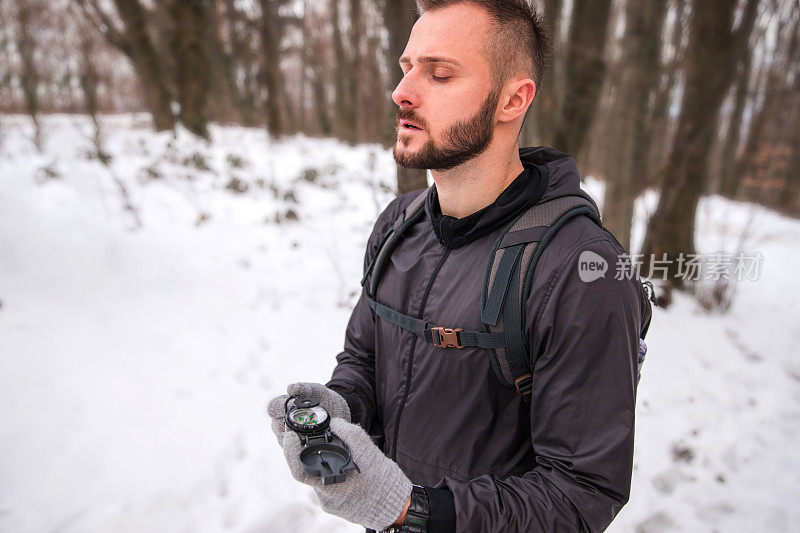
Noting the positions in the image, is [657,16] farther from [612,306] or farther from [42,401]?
[42,401]

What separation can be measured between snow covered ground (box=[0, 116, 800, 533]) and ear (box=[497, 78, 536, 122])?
92.2 inches

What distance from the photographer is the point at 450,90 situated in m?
1.33

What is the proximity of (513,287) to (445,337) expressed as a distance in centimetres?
26

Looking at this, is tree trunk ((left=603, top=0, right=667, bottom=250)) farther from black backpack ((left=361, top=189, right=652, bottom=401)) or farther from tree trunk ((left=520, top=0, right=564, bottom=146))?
black backpack ((left=361, top=189, right=652, bottom=401))

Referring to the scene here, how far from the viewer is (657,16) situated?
4.95 metres

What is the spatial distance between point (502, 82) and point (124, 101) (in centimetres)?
3256

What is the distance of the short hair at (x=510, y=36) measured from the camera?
1.34 meters

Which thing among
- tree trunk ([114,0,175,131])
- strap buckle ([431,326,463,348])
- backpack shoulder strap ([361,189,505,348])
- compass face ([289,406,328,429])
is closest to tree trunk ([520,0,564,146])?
backpack shoulder strap ([361,189,505,348])

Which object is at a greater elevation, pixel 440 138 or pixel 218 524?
pixel 440 138

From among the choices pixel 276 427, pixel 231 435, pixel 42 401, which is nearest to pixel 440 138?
pixel 276 427

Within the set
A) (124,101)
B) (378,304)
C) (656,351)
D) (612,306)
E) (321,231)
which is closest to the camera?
(612,306)

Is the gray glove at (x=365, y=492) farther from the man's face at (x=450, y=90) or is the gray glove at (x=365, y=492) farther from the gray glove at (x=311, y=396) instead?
the man's face at (x=450, y=90)

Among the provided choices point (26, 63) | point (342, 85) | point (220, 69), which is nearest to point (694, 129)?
point (26, 63)

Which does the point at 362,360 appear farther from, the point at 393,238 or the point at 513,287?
the point at 513,287
